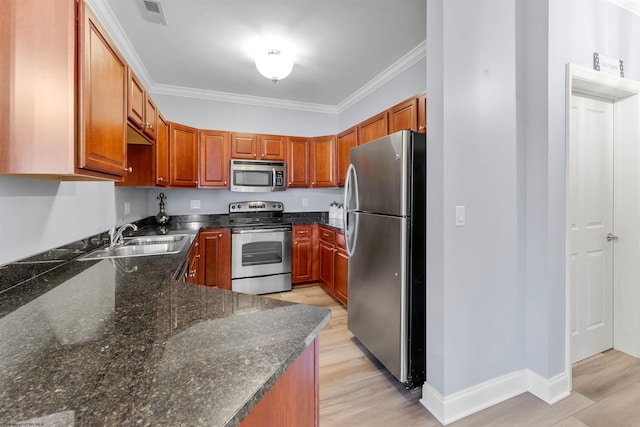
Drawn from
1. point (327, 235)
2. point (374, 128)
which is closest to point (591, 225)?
point (374, 128)

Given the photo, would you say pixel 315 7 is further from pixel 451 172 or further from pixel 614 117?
pixel 614 117

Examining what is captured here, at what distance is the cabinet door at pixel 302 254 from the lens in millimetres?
3736

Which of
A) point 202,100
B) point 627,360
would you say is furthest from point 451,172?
point 202,100

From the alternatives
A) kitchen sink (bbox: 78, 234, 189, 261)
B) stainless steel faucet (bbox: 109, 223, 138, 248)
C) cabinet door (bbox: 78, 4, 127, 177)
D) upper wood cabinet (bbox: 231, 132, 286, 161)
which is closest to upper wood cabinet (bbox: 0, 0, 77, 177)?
cabinet door (bbox: 78, 4, 127, 177)

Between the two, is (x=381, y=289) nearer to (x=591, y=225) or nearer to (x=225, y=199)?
(x=591, y=225)

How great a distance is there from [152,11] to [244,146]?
1742 mm

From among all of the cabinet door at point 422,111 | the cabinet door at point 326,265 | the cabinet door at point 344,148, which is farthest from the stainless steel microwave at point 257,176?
the cabinet door at point 422,111

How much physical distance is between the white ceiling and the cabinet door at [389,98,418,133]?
63 centimetres

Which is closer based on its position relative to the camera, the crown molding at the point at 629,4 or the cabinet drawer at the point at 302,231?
the crown molding at the point at 629,4

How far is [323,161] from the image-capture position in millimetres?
3996

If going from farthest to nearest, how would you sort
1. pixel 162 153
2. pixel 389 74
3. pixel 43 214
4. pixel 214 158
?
pixel 214 158
pixel 389 74
pixel 162 153
pixel 43 214

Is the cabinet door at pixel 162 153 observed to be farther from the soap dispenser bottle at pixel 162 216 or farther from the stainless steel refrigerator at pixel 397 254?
the stainless steel refrigerator at pixel 397 254

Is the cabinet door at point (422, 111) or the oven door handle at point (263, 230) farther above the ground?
the cabinet door at point (422, 111)

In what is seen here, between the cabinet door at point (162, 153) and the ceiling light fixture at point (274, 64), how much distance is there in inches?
45.5
